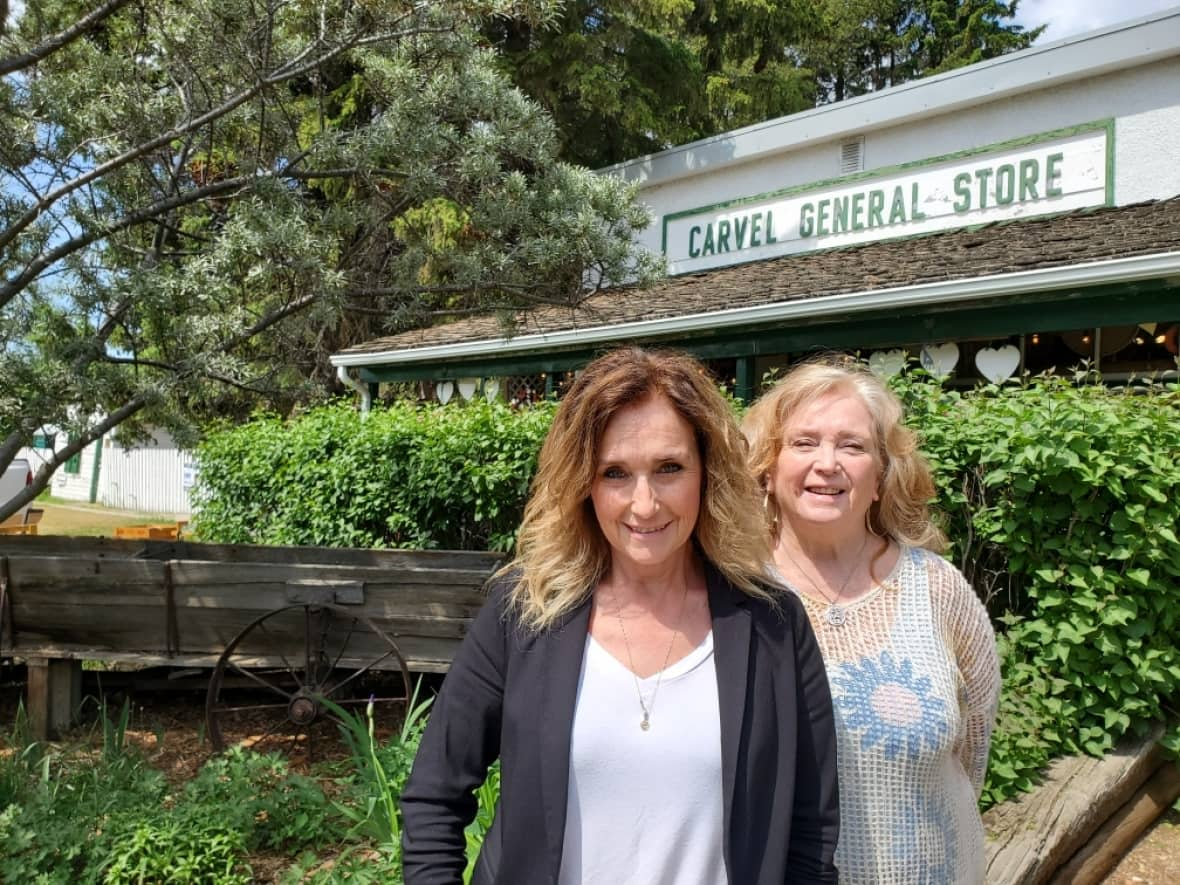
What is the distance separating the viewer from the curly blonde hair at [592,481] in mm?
1667

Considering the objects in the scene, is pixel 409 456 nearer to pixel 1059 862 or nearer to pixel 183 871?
pixel 183 871

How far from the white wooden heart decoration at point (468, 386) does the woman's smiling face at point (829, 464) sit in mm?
10550

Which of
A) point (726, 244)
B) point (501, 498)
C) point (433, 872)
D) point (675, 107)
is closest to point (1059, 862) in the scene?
point (433, 872)

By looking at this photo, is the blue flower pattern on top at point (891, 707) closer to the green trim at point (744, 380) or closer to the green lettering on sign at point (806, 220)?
the green trim at point (744, 380)

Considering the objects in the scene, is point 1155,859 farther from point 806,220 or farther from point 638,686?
point 806,220

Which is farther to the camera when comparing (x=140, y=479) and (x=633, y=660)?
(x=140, y=479)

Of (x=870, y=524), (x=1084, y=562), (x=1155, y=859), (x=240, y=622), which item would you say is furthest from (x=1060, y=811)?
(x=240, y=622)

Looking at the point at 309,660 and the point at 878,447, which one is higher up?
the point at 878,447

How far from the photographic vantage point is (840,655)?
1.93 meters

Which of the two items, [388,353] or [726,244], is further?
[388,353]

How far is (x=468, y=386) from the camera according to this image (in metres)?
12.6

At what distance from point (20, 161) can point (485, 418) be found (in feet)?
10.3

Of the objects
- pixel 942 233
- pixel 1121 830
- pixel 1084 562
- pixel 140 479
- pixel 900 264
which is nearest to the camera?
pixel 1121 830

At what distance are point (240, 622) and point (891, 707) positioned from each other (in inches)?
162
